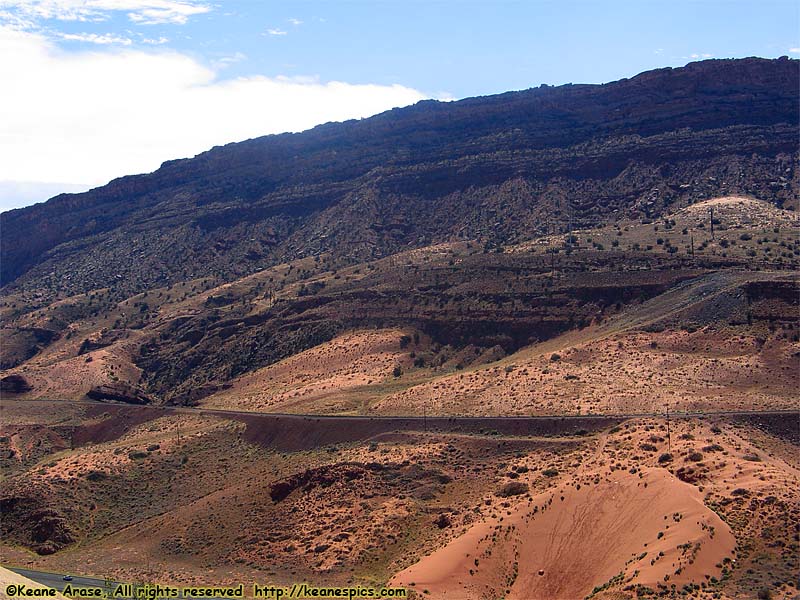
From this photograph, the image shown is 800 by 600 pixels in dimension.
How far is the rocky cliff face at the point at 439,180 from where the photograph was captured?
10738 cm

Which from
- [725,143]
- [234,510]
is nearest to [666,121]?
[725,143]

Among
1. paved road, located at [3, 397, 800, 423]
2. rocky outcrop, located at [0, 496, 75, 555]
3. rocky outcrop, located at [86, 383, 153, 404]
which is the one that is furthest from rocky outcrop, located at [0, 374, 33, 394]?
rocky outcrop, located at [0, 496, 75, 555]

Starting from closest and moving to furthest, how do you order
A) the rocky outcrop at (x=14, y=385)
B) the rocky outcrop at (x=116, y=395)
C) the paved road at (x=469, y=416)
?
the paved road at (x=469, y=416)
the rocky outcrop at (x=116, y=395)
the rocky outcrop at (x=14, y=385)

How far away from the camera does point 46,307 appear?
11400 centimetres

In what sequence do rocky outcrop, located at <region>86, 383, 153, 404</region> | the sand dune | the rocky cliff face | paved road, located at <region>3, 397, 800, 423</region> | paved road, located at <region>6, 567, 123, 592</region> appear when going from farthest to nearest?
the rocky cliff face, rocky outcrop, located at <region>86, 383, 153, 404</region>, paved road, located at <region>3, 397, 800, 423</region>, paved road, located at <region>6, 567, 123, 592</region>, the sand dune

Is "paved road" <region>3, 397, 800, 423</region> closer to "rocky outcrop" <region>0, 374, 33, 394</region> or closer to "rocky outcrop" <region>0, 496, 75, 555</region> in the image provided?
"rocky outcrop" <region>0, 496, 75, 555</region>

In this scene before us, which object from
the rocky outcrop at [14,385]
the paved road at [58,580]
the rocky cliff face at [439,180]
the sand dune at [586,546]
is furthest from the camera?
the rocky cliff face at [439,180]

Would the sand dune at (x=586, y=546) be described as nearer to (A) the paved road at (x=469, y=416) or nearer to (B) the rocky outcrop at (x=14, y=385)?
(A) the paved road at (x=469, y=416)

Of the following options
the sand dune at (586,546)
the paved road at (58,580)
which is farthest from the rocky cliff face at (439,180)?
the paved road at (58,580)

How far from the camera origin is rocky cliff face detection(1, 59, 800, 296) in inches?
4227

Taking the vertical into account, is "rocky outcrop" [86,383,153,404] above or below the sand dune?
above

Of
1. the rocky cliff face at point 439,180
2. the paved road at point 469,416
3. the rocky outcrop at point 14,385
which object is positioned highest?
the rocky cliff face at point 439,180

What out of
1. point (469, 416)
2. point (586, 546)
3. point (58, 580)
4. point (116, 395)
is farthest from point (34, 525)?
Answer: point (586, 546)

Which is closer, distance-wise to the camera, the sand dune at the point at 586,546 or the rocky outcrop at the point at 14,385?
the sand dune at the point at 586,546
